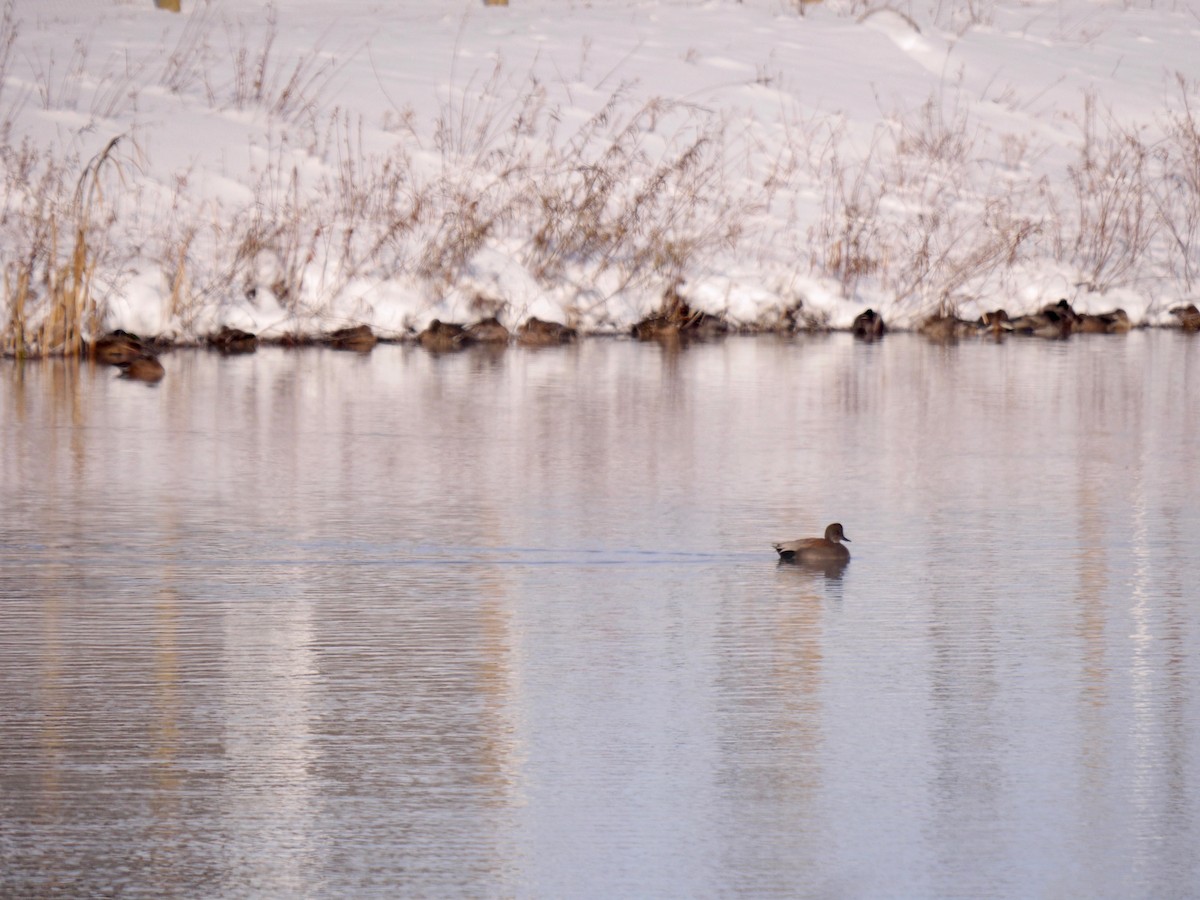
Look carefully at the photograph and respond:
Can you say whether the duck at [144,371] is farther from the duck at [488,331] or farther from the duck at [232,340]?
the duck at [488,331]

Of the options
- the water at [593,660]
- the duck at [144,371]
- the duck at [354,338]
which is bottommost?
the water at [593,660]

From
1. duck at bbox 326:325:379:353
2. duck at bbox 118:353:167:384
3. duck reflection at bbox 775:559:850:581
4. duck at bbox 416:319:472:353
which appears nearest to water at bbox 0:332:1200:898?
duck reflection at bbox 775:559:850:581

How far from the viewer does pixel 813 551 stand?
8156 millimetres

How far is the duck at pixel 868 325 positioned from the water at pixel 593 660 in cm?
877

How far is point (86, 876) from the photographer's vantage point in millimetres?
4469

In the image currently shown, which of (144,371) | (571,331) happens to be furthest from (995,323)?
(144,371)

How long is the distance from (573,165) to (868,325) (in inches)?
152

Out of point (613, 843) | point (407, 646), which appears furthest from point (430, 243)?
point (613, 843)

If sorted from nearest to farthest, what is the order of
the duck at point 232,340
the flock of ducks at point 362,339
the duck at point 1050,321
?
the flock of ducks at point 362,339
the duck at point 232,340
the duck at point 1050,321

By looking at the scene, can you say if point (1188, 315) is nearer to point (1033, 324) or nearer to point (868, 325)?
point (1033, 324)

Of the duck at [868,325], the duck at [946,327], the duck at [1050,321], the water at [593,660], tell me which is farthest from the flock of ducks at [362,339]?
the duck at [1050,321]

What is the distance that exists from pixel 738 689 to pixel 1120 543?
3.18 meters

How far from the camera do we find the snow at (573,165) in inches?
805

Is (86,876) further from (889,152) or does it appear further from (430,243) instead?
(889,152)
